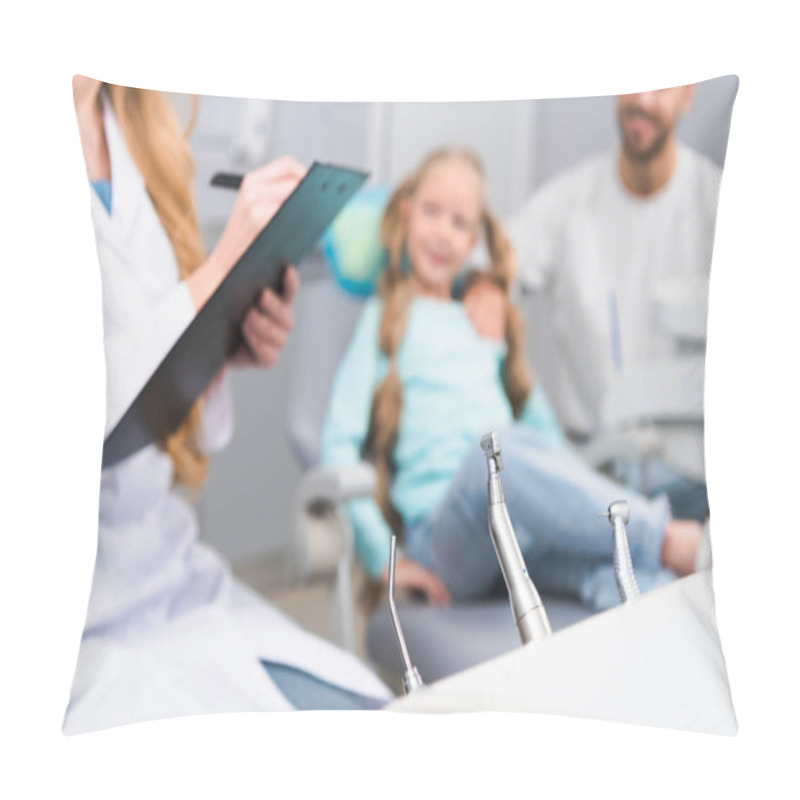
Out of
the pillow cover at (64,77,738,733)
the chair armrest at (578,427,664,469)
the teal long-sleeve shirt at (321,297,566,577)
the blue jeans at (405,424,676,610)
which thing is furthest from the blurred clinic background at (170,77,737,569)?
the chair armrest at (578,427,664,469)

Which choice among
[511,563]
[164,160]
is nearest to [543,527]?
[511,563]

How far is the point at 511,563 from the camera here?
1.46m

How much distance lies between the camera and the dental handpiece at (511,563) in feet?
4.74

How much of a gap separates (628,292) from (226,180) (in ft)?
1.73

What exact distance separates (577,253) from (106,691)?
0.80 m

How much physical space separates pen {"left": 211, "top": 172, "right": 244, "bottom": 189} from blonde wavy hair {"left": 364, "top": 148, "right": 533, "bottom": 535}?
0.19m

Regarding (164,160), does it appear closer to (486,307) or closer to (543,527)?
(486,307)

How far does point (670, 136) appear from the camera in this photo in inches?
57.8

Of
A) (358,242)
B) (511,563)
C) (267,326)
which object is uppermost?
(358,242)

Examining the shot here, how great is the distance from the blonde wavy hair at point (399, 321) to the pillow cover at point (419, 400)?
14 mm

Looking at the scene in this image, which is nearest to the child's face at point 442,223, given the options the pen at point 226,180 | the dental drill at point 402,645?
the pen at point 226,180

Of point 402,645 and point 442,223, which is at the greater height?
point 442,223

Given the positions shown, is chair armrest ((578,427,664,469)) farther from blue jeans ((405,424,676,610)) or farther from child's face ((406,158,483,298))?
child's face ((406,158,483,298))

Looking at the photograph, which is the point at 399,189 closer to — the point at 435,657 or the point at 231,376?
the point at 231,376
